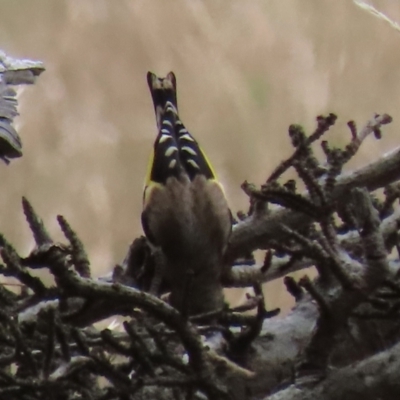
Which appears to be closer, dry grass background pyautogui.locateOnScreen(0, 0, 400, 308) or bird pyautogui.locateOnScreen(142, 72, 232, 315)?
bird pyautogui.locateOnScreen(142, 72, 232, 315)

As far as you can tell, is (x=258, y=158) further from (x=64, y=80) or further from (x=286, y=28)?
(x=64, y=80)

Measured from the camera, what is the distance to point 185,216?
1.54 m

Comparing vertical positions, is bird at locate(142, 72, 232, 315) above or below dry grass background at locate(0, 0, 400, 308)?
below

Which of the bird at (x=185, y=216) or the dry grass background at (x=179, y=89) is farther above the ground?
the dry grass background at (x=179, y=89)

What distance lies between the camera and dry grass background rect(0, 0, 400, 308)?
3.26 m

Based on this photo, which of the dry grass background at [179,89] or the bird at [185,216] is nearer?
the bird at [185,216]

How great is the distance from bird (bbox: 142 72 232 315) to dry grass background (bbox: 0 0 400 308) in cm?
154

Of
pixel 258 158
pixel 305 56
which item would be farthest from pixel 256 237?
pixel 305 56

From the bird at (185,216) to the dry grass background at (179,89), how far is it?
1.54 metres

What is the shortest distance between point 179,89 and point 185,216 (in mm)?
1952

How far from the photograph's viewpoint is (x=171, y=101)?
1.82 meters

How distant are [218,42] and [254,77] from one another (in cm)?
22

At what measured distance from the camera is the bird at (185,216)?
1443mm

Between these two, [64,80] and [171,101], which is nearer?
[171,101]
